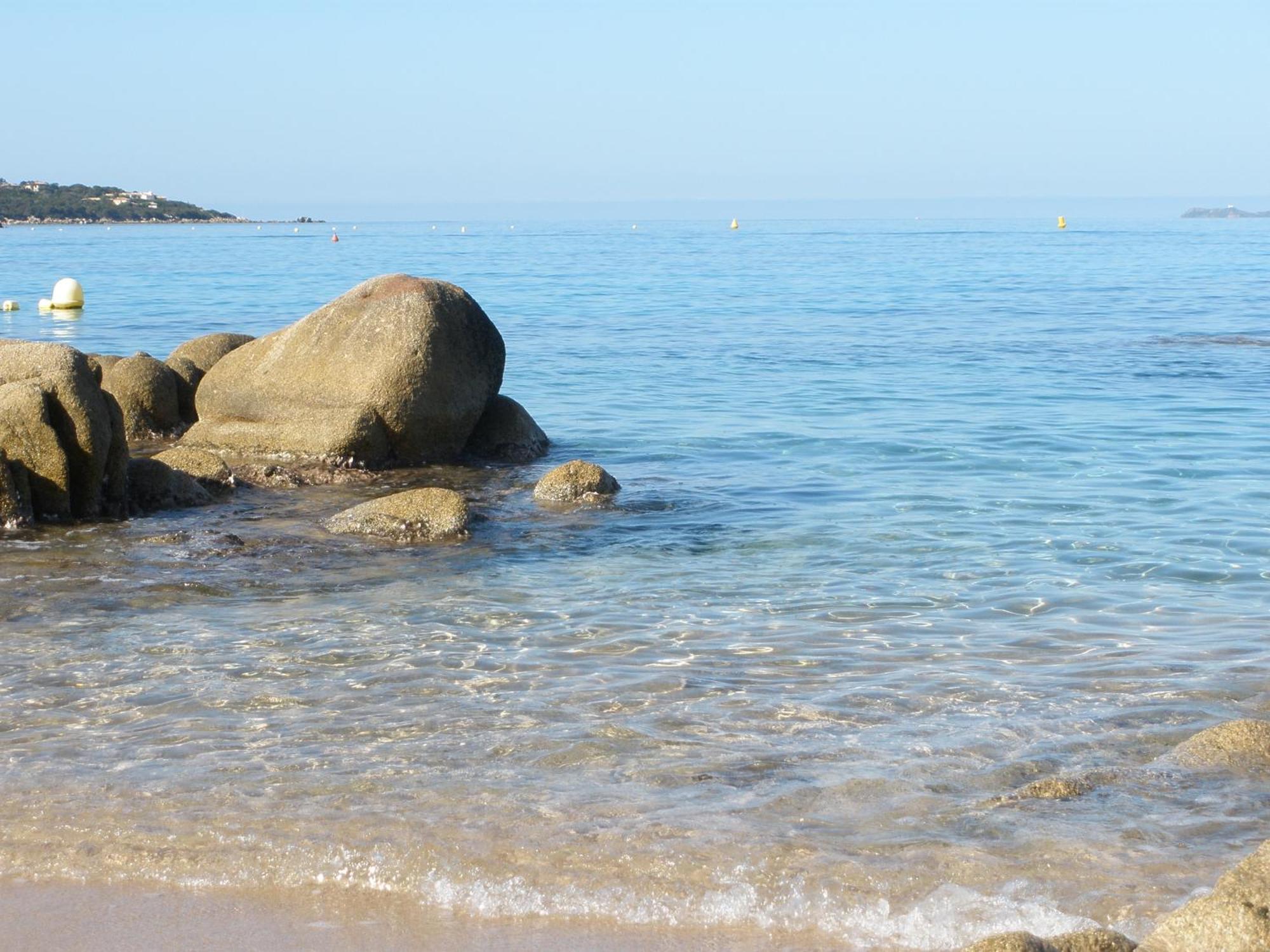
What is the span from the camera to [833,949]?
459 cm

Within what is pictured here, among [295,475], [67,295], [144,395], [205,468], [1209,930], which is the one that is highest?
[67,295]

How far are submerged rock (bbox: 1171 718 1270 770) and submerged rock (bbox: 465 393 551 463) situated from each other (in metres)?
8.80

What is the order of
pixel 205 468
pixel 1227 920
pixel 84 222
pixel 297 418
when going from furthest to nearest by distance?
pixel 84 222
pixel 297 418
pixel 205 468
pixel 1227 920

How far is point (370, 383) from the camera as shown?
1304cm

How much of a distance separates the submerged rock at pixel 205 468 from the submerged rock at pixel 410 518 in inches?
74.5

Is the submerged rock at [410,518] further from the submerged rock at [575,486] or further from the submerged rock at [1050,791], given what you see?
the submerged rock at [1050,791]

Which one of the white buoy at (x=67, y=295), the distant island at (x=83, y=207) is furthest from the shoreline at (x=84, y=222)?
the white buoy at (x=67, y=295)

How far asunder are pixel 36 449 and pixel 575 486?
4.33 meters

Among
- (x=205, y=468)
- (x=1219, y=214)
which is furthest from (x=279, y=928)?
(x=1219, y=214)

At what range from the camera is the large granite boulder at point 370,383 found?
513 inches

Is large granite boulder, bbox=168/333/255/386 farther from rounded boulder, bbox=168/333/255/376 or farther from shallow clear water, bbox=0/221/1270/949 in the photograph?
shallow clear water, bbox=0/221/1270/949

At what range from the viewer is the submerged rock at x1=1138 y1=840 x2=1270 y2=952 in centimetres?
370

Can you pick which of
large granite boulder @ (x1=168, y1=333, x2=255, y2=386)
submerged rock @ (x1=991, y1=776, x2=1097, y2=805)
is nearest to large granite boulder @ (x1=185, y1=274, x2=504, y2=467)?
large granite boulder @ (x1=168, y1=333, x2=255, y2=386)

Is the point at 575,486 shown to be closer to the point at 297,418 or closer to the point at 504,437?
the point at 504,437
